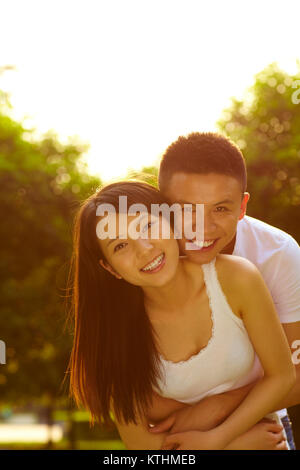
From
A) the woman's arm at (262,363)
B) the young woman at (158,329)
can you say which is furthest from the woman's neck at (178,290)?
the woman's arm at (262,363)

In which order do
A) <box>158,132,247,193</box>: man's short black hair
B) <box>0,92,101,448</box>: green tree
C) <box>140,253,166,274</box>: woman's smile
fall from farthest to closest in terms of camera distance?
<box>0,92,101,448</box>: green tree → <box>158,132,247,193</box>: man's short black hair → <box>140,253,166,274</box>: woman's smile

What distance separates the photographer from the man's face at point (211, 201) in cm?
344

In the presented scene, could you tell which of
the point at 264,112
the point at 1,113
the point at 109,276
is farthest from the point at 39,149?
the point at 109,276

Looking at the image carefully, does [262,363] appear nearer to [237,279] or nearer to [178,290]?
[237,279]

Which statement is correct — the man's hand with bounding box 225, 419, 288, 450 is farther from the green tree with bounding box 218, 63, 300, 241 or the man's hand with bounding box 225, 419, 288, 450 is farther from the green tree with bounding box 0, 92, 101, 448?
the green tree with bounding box 0, 92, 101, 448

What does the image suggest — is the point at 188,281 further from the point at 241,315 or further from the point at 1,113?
the point at 1,113

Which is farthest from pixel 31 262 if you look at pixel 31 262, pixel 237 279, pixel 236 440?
pixel 236 440

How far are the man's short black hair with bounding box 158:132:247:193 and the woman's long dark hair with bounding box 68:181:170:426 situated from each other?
176 mm

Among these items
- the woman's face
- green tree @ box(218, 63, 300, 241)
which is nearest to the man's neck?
the woman's face

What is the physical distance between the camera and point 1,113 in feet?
65.0

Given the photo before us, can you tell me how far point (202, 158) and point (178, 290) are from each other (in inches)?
27.0

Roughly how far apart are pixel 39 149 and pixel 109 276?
1728 cm

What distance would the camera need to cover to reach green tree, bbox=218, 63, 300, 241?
14469 millimetres

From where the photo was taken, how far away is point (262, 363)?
3.34 metres
